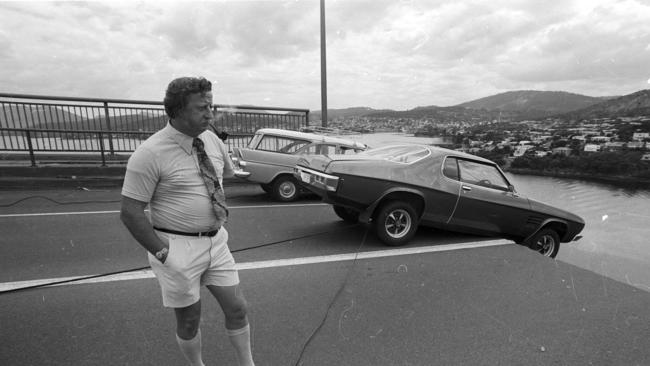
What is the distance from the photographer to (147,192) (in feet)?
5.39

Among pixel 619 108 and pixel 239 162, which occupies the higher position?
pixel 619 108

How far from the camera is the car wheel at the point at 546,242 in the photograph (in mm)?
5484

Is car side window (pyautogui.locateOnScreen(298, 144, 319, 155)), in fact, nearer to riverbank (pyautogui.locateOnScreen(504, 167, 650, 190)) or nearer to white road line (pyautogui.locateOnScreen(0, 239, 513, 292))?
white road line (pyautogui.locateOnScreen(0, 239, 513, 292))

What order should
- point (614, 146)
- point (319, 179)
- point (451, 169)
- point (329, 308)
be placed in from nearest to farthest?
point (329, 308), point (319, 179), point (451, 169), point (614, 146)

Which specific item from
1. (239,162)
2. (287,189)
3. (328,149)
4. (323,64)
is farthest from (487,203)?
(323,64)

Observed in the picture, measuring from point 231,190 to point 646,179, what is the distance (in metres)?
9.59

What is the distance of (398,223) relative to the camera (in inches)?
192

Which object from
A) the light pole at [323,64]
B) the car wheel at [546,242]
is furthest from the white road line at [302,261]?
the light pole at [323,64]

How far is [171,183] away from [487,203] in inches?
187

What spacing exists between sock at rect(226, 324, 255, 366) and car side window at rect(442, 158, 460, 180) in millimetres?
3889

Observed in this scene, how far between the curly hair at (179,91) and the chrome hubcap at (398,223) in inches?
142

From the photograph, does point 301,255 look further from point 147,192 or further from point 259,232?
point 147,192

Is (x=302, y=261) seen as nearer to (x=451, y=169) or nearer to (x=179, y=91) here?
(x=451, y=169)

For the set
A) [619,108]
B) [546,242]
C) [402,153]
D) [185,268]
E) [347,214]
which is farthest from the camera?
[619,108]
